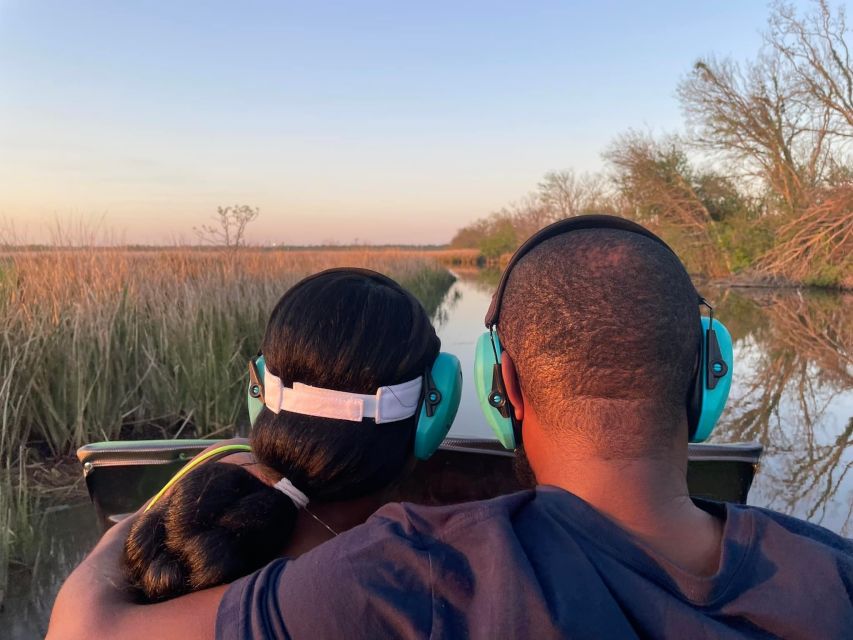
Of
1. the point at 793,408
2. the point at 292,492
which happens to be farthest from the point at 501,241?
the point at 292,492

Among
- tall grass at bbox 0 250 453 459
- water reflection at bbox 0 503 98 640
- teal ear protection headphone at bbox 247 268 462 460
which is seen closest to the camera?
teal ear protection headphone at bbox 247 268 462 460

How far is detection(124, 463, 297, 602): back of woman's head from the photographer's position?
99 centimetres

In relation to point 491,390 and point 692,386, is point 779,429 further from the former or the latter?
point 491,390

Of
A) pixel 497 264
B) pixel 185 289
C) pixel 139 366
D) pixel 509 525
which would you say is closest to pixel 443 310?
pixel 185 289

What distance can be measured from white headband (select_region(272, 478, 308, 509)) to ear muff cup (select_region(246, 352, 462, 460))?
0.77 feet

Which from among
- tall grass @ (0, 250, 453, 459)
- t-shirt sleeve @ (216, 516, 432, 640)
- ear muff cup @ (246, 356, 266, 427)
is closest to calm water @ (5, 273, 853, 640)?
tall grass @ (0, 250, 453, 459)

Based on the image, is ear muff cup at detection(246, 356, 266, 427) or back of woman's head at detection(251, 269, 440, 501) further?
ear muff cup at detection(246, 356, 266, 427)

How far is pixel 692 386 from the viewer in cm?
114

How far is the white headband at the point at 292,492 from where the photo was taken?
3.88 feet

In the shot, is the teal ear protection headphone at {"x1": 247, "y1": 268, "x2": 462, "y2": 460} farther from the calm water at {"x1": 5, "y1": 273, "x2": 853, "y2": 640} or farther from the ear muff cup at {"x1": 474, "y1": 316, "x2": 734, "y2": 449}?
the calm water at {"x1": 5, "y1": 273, "x2": 853, "y2": 640}

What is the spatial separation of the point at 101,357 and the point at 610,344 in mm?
4763

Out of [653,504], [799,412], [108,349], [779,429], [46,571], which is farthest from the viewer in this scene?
[799,412]

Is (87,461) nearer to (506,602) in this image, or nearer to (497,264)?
Result: (506,602)

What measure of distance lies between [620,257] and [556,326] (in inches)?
7.0
